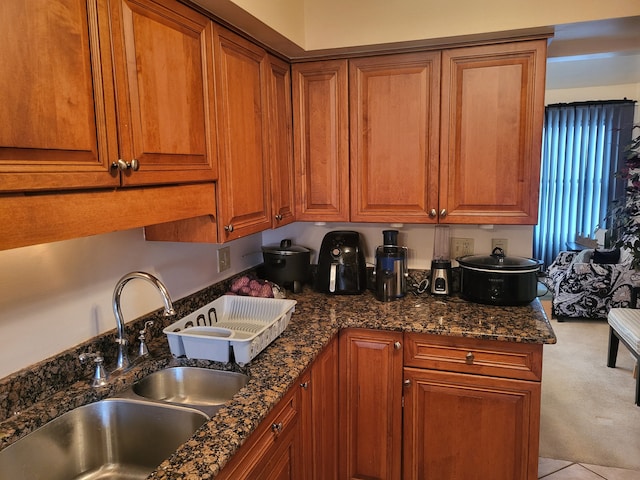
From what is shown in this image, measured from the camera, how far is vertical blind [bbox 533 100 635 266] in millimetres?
5754

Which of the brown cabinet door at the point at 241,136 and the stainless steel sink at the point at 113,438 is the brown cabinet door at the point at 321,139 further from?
the stainless steel sink at the point at 113,438

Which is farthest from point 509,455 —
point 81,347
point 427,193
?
point 81,347

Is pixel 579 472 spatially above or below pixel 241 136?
below

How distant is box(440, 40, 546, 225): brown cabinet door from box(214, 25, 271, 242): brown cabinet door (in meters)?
0.81

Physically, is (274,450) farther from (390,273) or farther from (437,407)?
(390,273)

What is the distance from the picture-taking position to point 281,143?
2230 millimetres

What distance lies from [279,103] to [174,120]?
0.87m

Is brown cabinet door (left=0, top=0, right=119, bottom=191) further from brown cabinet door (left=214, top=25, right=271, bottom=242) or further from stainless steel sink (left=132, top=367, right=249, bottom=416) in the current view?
stainless steel sink (left=132, top=367, right=249, bottom=416)

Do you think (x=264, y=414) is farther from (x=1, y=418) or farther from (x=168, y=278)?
(x=168, y=278)

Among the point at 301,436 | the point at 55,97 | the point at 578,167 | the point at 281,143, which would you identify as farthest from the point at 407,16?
the point at 578,167

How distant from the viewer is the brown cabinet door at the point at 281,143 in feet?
6.96

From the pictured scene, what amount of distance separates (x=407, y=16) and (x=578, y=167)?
15.9 feet

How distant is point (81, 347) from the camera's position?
1.48 meters

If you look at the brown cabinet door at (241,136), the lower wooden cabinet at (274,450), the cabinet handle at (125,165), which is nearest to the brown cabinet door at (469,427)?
the lower wooden cabinet at (274,450)
